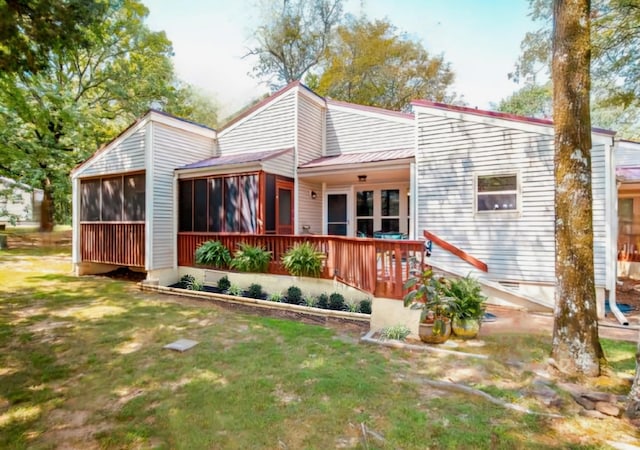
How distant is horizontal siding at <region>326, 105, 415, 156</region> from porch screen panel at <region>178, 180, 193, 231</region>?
468cm

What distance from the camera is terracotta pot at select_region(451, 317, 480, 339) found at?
16.0 feet

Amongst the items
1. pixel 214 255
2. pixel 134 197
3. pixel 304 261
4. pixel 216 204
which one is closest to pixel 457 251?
pixel 304 261

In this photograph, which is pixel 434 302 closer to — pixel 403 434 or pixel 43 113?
pixel 403 434

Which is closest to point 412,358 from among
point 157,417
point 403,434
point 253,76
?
point 403,434

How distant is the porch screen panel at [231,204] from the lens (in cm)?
861

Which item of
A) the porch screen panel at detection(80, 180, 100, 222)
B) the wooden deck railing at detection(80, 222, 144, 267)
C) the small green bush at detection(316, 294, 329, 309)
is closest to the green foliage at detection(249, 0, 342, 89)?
the porch screen panel at detection(80, 180, 100, 222)

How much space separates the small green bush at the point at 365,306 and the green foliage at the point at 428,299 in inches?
56.2

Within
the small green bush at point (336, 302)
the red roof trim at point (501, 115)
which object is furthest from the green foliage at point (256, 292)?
the red roof trim at point (501, 115)

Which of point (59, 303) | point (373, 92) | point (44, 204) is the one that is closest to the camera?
point (59, 303)

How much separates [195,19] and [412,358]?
48.7ft

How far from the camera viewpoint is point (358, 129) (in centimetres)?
1034

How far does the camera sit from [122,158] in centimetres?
975

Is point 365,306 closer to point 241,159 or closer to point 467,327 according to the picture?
point 467,327

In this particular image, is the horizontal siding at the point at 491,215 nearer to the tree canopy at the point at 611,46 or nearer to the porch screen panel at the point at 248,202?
the porch screen panel at the point at 248,202
